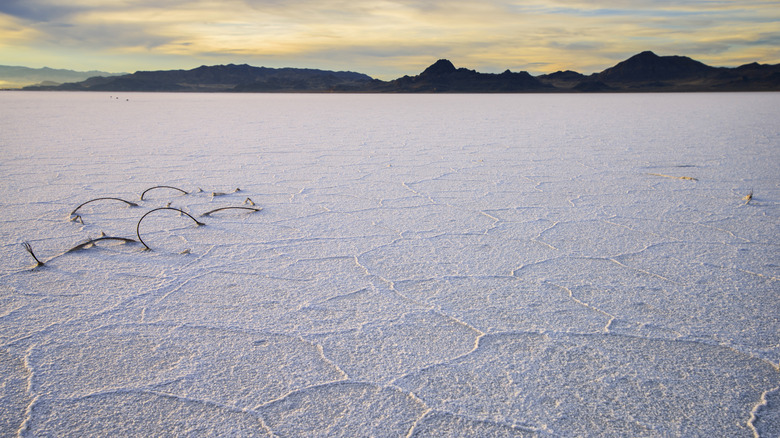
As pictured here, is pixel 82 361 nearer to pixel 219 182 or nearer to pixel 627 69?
pixel 219 182

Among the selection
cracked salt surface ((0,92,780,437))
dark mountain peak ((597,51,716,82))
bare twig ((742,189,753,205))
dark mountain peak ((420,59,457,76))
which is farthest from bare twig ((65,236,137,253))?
dark mountain peak ((597,51,716,82))

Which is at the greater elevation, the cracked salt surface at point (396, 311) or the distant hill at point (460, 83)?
the distant hill at point (460, 83)

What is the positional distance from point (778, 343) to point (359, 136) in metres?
5.77

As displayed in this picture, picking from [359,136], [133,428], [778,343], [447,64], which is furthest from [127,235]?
[447,64]

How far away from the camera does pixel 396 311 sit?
4.95 ft

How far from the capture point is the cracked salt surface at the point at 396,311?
1.05 metres

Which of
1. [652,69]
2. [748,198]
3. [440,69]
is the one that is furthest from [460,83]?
[748,198]

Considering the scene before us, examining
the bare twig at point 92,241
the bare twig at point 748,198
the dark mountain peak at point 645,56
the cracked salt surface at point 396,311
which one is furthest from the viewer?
the dark mountain peak at point 645,56

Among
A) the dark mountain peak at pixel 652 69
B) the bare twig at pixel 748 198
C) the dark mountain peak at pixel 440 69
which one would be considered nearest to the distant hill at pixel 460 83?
the dark mountain peak at pixel 440 69

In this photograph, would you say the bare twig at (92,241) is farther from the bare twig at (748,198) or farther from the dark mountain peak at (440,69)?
the dark mountain peak at (440,69)

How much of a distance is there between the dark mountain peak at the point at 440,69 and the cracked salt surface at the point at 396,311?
308 feet

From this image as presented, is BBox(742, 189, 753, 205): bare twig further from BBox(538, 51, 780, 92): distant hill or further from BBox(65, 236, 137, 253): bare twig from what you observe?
BBox(538, 51, 780, 92): distant hill

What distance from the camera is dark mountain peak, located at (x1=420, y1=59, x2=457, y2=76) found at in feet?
305

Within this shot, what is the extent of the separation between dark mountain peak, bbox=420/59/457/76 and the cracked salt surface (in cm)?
9381
